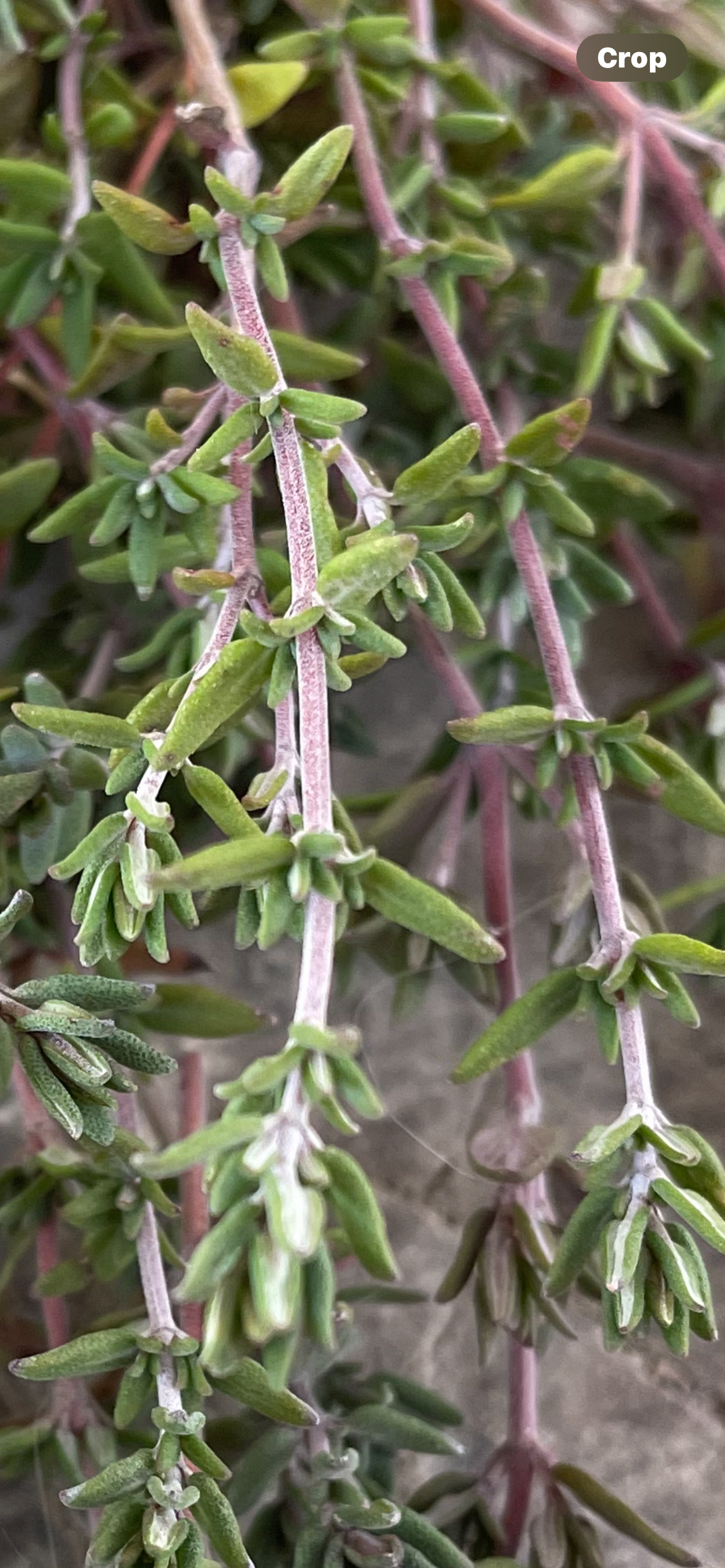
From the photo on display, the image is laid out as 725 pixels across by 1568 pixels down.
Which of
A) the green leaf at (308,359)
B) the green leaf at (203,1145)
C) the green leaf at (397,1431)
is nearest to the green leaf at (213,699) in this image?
the green leaf at (203,1145)

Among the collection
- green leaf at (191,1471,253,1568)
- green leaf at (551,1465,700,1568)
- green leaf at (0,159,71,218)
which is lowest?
green leaf at (551,1465,700,1568)

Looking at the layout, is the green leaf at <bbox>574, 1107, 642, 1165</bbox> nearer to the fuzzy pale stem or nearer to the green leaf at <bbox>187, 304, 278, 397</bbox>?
the fuzzy pale stem

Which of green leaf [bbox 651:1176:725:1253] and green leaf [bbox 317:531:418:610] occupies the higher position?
green leaf [bbox 317:531:418:610]

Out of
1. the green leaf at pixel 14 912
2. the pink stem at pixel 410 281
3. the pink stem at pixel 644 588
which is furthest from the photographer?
the pink stem at pixel 644 588

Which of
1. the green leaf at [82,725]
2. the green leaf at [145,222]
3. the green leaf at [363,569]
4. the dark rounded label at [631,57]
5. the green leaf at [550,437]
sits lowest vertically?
the green leaf at [82,725]

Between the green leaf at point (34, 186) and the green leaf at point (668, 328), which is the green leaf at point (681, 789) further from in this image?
A: the green leaf at point (34, 186)

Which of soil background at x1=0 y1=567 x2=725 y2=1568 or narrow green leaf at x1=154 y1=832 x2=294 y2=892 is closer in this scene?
narrow green leaf at x1=154 y1=832 x2=294 y2=892

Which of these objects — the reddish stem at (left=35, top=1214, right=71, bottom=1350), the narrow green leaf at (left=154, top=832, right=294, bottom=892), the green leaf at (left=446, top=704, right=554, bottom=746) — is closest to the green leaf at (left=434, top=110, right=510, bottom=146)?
the green leaf at (left=446, top=704, right=554, bottom=746)

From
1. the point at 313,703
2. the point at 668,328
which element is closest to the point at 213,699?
the point at 313,703
